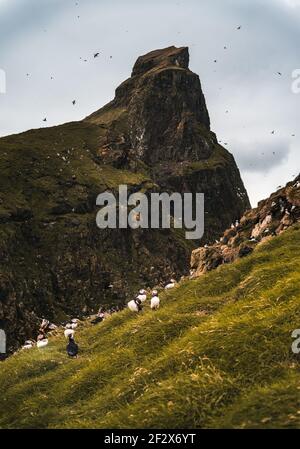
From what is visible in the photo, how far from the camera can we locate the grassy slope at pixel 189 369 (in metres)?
12.6

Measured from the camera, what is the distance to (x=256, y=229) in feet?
120

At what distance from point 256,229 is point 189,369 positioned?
22.9m

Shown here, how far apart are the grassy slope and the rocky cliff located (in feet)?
23.3

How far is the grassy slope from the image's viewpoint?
1260 cm

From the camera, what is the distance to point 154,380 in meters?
15.5

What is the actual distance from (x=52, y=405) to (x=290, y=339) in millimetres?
8495

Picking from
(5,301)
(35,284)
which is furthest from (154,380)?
(35,284)

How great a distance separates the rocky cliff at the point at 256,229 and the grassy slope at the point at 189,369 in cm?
710

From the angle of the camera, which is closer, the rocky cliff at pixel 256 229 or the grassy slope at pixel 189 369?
the grassy slope at pixel 189 369

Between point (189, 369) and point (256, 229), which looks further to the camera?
point (256, 229)

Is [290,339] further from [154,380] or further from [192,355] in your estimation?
[154,380]

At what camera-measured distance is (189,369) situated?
14.9 metres

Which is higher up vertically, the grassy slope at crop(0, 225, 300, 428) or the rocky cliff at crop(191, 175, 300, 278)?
the rocky cliff at crop(191, 175, 300, 278)

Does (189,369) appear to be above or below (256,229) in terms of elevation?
below
